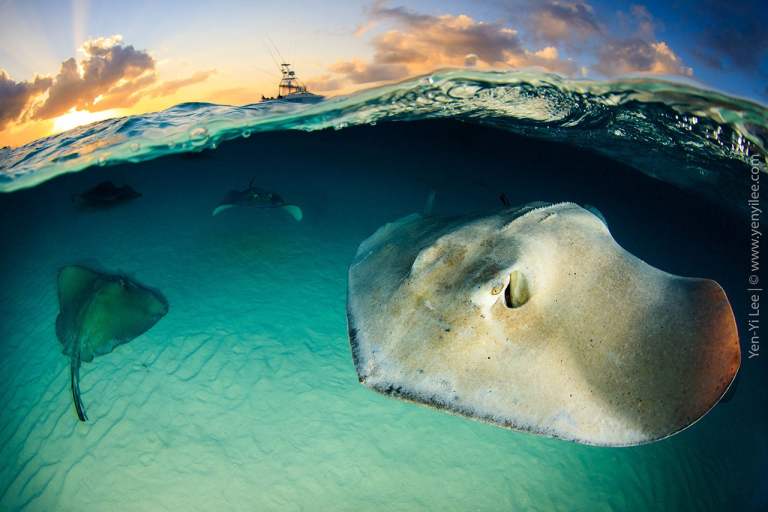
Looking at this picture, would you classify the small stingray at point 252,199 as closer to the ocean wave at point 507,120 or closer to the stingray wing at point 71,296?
the ocean wave at point 507,120

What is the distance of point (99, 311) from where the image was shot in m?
5.87

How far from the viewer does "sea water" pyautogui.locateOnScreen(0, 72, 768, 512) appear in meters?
4.96

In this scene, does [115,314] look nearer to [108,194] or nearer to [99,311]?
[99,311]

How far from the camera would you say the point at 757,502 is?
243 inches

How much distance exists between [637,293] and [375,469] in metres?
4.40

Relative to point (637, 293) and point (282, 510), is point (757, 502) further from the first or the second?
point (282, 510)

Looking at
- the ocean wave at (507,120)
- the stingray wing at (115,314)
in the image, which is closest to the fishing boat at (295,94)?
the ocean wave at (507,120)

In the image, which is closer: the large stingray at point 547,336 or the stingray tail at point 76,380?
the large stingray at point 547,336

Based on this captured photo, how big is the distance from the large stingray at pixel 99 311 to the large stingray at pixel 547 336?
222 inches

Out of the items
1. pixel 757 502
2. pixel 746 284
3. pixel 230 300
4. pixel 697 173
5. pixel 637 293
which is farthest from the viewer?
pixel 746 284

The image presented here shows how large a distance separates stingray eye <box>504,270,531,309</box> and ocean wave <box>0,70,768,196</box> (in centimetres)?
451

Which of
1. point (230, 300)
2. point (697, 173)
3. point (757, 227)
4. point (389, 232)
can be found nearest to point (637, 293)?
point (389, 232)

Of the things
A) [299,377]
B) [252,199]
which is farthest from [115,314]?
[252,199]

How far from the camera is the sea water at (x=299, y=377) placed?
16.3 ft
